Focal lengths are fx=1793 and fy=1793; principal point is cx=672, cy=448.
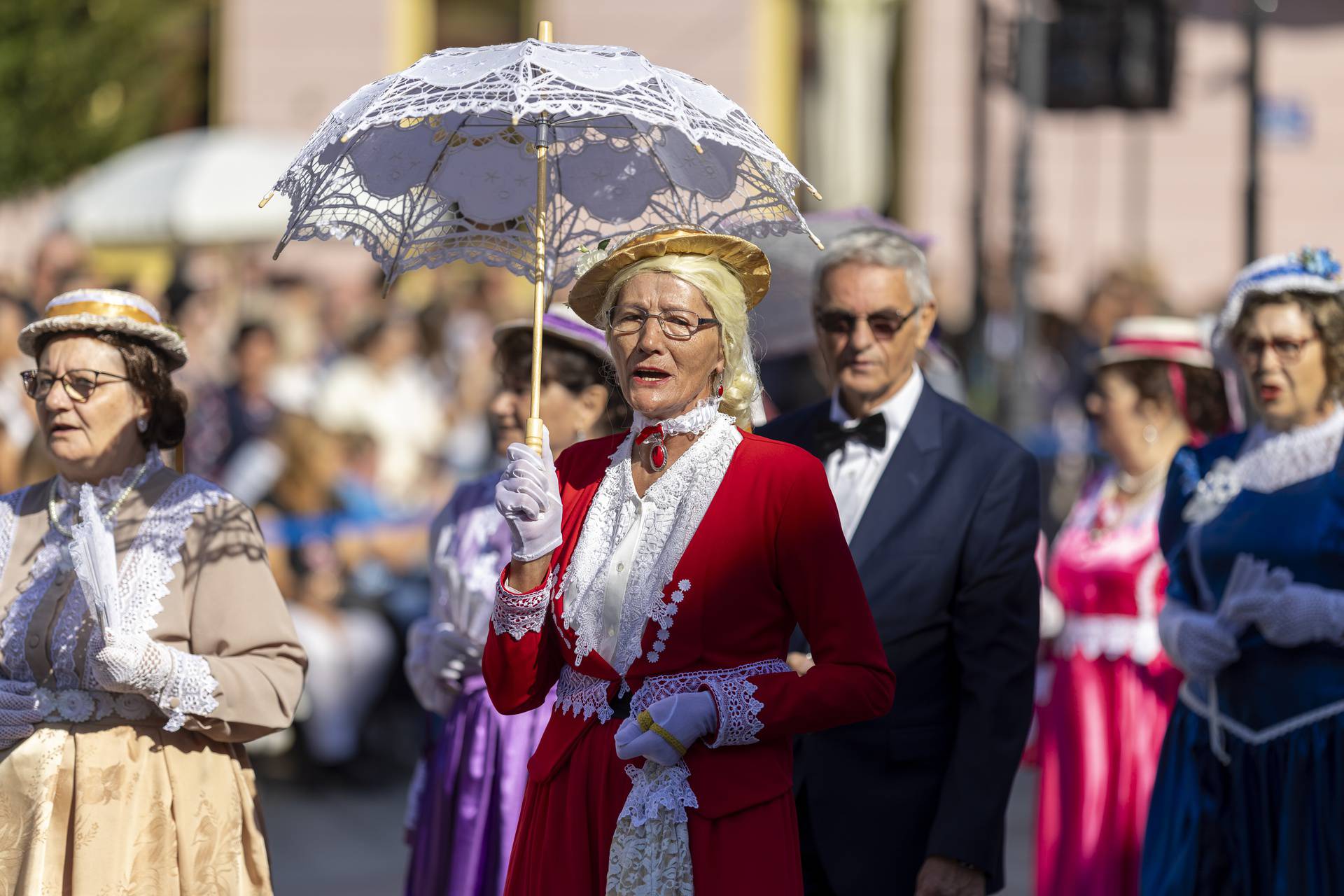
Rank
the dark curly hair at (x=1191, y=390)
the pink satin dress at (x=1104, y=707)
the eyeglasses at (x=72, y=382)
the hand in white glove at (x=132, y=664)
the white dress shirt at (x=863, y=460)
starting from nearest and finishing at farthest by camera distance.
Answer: the hand in white glove at (x=132, y=664)
the eyeglasses at (x=72, y=382)
the white dress shirt at (x=863, y=460)
the pink satin dress at (x=1104, y=707)
the dark curly hair at (x=1191, y=390)

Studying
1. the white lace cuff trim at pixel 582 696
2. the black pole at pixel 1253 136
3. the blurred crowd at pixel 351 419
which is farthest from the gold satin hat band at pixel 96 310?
the black pole at pixel 1253 136

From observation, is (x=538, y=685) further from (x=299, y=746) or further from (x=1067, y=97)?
(x=1067, y=97)

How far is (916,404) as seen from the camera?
439 centimetres

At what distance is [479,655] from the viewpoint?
4.49m

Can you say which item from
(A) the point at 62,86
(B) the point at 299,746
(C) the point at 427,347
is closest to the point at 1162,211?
(C) the point at 427,347

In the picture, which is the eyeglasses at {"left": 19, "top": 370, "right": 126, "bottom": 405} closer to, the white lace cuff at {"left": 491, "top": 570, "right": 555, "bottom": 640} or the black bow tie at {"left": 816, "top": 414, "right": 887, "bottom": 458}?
the white lace cuff at {"left": 491, "top": 570, "right": 555, "bottom": 640}

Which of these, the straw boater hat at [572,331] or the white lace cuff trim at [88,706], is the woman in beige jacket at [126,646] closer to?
the white lace cuff trim at [88,706]

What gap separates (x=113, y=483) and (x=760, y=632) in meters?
1.61

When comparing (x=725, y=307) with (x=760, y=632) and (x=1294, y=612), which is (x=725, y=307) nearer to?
(x=760, y=632)

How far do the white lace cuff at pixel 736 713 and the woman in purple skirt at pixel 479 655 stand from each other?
131cm

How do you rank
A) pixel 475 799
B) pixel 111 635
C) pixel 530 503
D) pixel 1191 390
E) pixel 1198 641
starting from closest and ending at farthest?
pixel 530 503 < pixel 111 635 < pixel 475 799 < pixel 1198 641 < pixel 1191 390

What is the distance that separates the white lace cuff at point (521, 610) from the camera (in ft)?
10.8

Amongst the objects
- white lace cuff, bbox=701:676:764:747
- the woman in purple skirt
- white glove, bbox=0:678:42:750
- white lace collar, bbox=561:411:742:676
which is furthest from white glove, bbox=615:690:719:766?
white glove, bbox=0:678:42:750

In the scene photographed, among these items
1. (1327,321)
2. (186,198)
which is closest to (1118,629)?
(1327,321)
